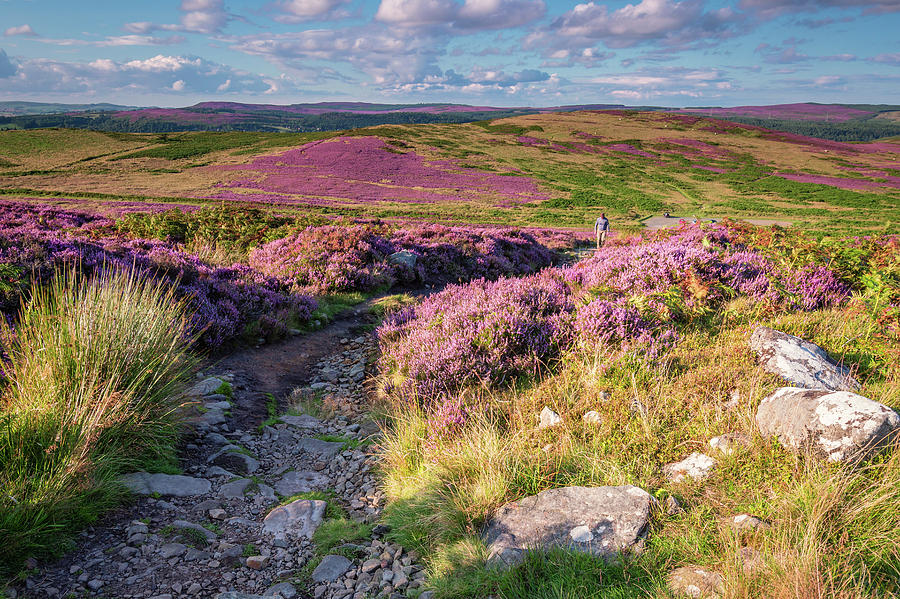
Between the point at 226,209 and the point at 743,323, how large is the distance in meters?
17.8

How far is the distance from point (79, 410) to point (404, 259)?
35.9ft

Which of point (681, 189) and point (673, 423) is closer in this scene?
point (673, 423)

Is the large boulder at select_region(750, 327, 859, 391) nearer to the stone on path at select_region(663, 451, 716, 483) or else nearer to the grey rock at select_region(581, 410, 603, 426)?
the stone on path at select_region(663, 451, 716, 483)

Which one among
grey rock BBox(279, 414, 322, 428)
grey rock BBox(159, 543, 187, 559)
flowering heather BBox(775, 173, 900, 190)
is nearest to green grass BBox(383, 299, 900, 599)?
grey rock BBox(279, 414, 322, 428)

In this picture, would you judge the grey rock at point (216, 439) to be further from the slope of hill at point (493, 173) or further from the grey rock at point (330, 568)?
the slope of hill at point (493, 173)

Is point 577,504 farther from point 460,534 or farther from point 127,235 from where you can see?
point 127,235

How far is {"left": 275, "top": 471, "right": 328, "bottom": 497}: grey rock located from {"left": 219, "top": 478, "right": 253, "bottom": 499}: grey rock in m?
0.28

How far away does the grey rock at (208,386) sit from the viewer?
19.9ft

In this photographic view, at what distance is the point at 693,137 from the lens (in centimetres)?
9706

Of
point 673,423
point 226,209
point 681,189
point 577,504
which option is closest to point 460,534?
point 577,504

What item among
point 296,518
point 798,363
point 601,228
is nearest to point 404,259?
point 296,518

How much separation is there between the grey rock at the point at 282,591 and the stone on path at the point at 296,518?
547mm

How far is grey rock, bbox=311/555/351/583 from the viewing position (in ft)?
10.9

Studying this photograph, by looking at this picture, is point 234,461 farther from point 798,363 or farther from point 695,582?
point 798,363
